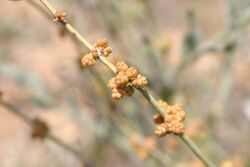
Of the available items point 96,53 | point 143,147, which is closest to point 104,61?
point 96,53

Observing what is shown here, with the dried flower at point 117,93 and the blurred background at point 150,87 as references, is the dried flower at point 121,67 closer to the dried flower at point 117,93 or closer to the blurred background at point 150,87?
the dried flower at point 117,93

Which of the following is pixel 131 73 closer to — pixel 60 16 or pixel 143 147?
→ pixel 60 16

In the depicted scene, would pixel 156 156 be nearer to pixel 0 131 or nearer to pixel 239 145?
pixel 239 145

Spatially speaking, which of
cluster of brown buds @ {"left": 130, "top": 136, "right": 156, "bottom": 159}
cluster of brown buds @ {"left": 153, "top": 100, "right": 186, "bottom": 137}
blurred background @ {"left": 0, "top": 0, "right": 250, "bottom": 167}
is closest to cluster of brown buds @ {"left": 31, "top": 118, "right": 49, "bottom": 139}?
blurred background @ {"left": 0, "top": 0, "right": 250, "bottom": 167}

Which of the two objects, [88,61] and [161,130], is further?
[161,130]

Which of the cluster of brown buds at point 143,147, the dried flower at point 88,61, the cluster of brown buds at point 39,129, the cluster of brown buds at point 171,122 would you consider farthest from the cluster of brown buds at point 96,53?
the cluster of brown buds at point 143,147

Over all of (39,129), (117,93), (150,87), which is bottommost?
(117,93)
